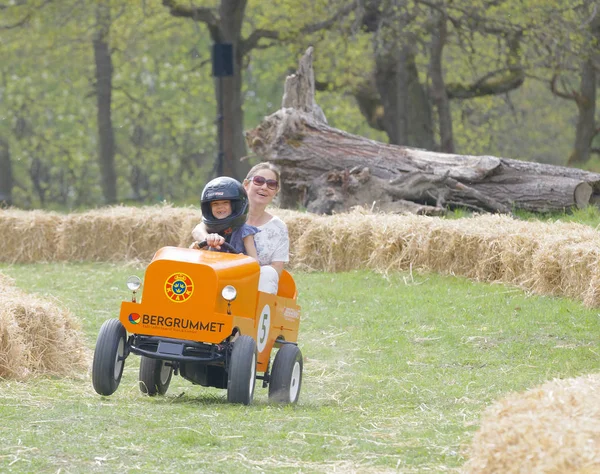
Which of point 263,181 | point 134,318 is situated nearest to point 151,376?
point 134,318

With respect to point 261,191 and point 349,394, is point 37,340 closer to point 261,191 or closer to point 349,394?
point 261,191

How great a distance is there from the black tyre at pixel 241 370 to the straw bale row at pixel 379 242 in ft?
16.7

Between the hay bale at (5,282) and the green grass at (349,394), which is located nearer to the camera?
the green grass at (349,394)

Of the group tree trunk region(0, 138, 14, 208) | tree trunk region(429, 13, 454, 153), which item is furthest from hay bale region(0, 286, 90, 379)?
tree trunk region(0, 138, 14, 208)

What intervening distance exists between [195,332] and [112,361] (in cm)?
57

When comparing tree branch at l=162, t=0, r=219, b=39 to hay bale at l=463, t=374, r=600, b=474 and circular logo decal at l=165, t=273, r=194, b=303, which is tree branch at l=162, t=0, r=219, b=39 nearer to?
circular logo decal at l=165, t=273, r=194, b=303

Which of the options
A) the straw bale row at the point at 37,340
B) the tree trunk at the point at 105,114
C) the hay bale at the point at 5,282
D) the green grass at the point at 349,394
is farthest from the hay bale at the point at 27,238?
the tree trunk at the point at 105,114

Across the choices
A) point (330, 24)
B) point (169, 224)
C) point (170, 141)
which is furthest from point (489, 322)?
point (170, 141)

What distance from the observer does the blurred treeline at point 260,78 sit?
966 inches

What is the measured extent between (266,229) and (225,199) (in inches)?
27.0

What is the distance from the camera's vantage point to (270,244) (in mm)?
7699

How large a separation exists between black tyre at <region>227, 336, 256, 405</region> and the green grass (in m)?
0.11

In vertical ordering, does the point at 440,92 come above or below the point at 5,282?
above

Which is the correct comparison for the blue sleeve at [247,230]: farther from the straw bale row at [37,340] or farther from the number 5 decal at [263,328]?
the straw bale row at [37,340]
